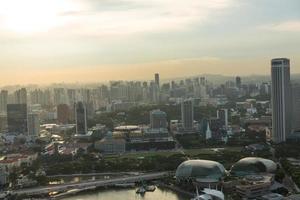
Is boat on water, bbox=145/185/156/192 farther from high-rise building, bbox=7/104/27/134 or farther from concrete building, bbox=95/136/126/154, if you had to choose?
high-rise building, bbox=7/104/27/134

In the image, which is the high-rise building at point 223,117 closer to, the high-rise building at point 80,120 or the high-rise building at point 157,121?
the high-rise building at point 157,121

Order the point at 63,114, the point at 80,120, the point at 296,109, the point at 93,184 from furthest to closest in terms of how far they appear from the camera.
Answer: the point at 63,114, the point at 80,120, the point at 296,109, the point at 93,184

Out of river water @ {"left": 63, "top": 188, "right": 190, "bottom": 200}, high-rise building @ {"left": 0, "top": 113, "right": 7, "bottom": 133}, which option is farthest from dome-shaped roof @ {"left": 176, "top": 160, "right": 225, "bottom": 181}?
high-rise building @ {"left": 0, "top": 113, "right": 7, "bottom": 133}

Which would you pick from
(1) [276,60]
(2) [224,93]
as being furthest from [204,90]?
(1) [276,60]

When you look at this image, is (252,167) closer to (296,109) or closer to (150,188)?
(150,188)

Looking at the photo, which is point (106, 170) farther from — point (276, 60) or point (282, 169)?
point (276, 60)

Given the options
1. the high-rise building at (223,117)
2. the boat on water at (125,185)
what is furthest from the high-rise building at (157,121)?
the boat on water at (125,185)

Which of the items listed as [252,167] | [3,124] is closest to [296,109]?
[252,167]
